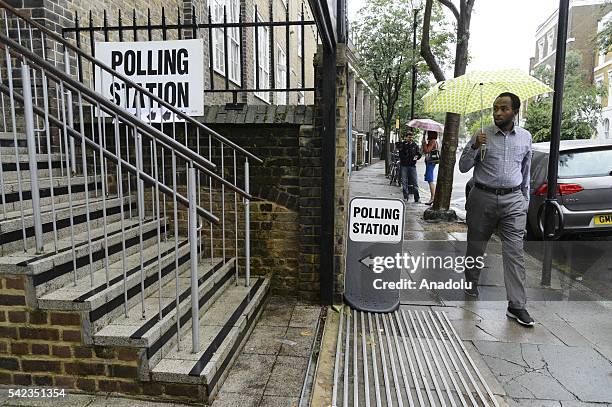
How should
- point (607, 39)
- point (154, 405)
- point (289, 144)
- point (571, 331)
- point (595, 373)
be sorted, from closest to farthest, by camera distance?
point (154, 405) < point (595, 373) < point (571, 331) < point (289, 144) < point (607, 39)

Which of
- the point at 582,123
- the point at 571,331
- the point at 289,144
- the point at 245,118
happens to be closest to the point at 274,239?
the point at 289,144

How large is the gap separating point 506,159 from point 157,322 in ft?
11.0

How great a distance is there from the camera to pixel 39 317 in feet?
9.21

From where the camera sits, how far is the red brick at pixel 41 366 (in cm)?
286

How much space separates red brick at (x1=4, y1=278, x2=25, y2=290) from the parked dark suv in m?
5.39

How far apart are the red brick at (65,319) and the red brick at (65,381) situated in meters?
0.38

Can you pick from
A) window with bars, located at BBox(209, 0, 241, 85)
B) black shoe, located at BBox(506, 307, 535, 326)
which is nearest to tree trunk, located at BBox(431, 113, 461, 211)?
window with bars, located at BBox(209, 0, 241, 85)

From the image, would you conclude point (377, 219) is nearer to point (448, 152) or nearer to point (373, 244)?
point (373, 244)

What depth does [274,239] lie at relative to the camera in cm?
468

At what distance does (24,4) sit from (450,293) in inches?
218

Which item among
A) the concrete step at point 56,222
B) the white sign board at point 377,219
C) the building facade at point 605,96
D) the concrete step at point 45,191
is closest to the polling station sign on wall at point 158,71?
the concrete step at point 45,191

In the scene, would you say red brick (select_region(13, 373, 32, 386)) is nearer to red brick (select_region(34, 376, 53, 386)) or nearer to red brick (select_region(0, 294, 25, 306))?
red brick (select_region(34, 376, 53, 386))

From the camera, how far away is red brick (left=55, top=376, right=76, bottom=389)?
113 inches

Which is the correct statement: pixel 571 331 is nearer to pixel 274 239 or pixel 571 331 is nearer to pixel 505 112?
pixel 505 112
